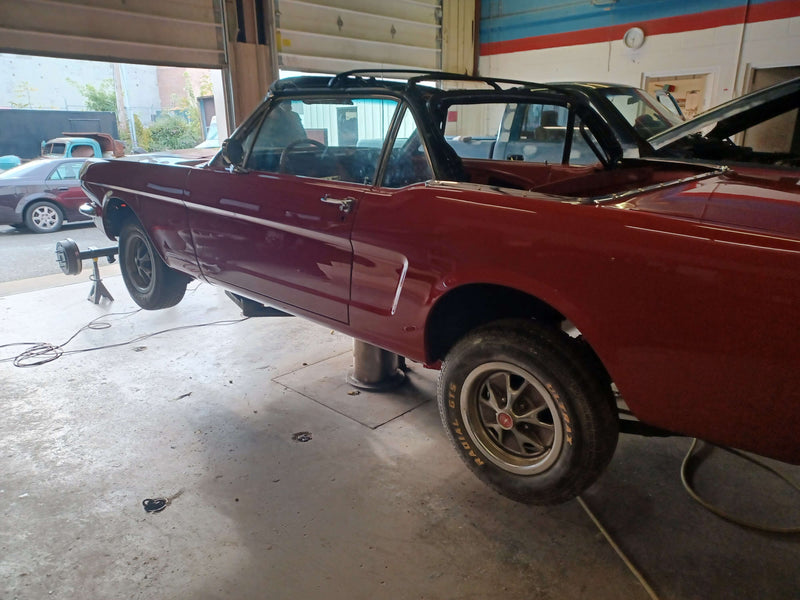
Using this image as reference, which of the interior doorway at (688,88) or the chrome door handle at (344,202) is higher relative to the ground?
the interior doorway at (688,88)

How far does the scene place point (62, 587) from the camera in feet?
6.14

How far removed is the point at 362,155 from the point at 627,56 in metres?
7.68

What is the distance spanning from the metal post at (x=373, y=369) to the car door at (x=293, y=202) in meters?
0.64

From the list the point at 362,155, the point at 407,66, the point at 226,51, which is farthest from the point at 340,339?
the point at 407,66

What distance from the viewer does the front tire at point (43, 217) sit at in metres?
9.16

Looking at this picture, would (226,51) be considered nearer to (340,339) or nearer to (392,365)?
(340,339)

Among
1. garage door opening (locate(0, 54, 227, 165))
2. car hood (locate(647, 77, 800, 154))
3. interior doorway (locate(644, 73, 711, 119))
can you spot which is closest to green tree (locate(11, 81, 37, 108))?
garage door opening (locate(0, 54, 227, 165))

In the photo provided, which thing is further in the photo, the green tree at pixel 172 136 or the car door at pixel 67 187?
the green tree at pixel 172 136

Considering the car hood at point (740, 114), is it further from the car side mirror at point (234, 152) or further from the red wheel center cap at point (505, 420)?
the car side mirror at point (234, 152)

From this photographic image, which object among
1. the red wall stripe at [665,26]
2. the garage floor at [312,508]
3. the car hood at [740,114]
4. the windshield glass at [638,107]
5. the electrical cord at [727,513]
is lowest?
the garage floor at [312,508]

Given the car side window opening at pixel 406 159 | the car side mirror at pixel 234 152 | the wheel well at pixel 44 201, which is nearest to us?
the car side window opening at pixel 406 159

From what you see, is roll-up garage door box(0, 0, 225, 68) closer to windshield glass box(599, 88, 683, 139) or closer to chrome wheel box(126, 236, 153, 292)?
chrome wheel box(126, 236, 153, 292)

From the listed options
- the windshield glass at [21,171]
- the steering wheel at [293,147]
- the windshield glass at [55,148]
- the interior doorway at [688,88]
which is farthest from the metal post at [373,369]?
the windshield glass at [55,148]

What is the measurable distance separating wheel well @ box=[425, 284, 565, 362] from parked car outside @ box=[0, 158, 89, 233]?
9069 mm
